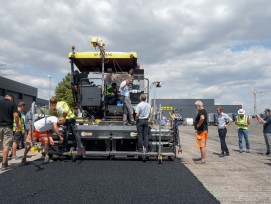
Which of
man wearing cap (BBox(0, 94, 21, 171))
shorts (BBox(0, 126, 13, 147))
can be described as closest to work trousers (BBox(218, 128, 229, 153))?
man wearing cap (BBox(0, 94, 21, 171))

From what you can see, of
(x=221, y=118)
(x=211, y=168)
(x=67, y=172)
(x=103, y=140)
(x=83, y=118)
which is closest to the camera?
(x=67, y=172)

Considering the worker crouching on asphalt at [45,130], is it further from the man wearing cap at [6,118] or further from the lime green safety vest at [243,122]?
the lime green safety vest at [243,122]

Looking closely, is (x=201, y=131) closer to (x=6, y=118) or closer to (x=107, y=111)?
(x=107, y=111)

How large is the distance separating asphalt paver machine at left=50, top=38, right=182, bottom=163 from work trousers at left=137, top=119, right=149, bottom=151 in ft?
0.48

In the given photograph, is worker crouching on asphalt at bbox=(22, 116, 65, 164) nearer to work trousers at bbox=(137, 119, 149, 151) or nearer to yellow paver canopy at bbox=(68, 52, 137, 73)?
work trousers at bbox=(137, 119, 149, 151)

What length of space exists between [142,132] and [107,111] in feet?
4.52

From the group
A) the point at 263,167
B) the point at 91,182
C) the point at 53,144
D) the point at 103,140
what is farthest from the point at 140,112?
the point at 263,167

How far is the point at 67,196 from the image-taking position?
4.26 metres

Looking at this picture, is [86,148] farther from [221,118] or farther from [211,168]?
[221,118]

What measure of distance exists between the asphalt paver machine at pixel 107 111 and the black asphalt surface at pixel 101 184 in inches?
26.6

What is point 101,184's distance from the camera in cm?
497

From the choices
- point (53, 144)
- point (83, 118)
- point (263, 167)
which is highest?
point (83, 118)

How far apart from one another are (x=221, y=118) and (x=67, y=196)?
23.2 feet

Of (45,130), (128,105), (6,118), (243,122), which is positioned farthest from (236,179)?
(243,122)
